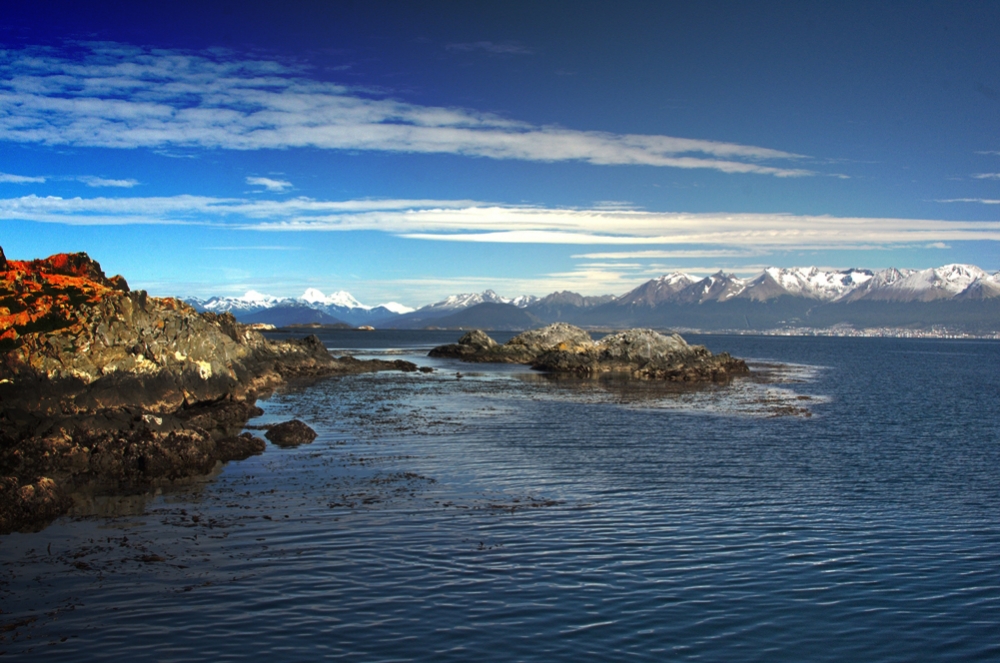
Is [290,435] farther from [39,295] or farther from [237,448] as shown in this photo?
[39,295]

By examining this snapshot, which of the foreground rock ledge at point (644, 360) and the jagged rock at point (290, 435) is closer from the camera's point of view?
the jagged rock at point (290, 435)

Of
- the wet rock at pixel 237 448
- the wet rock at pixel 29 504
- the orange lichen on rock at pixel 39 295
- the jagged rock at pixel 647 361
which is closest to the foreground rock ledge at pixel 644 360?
the jagged rock at pixel 647 361

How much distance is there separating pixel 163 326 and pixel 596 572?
1052 inches

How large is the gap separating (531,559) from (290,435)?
1832 centimetres

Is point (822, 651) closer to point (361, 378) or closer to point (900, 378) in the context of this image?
point (361, 378)

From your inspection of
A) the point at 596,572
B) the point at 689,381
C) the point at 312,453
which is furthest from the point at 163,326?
the point at 689,381

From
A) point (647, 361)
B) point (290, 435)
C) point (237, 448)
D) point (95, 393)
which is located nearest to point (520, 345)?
point (647, 361)

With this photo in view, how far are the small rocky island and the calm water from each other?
1.73 metres

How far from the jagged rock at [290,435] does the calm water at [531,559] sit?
0.70 m

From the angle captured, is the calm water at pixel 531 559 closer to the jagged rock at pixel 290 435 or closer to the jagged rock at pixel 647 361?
the jagged rock at pixel 290 435

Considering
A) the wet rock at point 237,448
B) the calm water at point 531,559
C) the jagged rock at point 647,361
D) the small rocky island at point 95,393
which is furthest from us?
the jagged rock at point 647,361

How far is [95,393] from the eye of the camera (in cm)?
2645

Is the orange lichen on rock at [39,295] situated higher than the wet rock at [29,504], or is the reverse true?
the orange lichen on rock at [39,295]

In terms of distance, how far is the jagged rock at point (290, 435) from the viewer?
2992 centimetres
